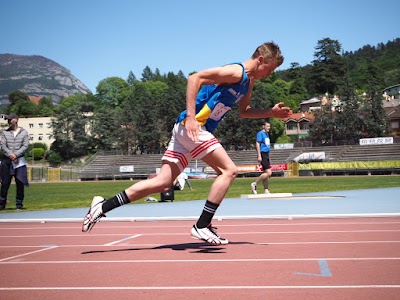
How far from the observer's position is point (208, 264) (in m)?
4.88

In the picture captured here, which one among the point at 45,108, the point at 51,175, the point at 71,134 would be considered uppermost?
the point at 45,108

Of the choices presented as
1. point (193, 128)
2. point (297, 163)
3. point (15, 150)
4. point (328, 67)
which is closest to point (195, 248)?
point (193, 128)

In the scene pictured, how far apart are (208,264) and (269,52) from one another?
2.64 metres

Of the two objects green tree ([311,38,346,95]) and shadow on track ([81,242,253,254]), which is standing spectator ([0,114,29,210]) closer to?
shadow on track ([81,242,253,254])

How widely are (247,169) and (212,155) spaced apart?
49.8 metres

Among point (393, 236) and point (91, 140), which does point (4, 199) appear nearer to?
point (393, 236)

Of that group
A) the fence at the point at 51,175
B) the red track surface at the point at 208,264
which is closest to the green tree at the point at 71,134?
the fence at the point at 51,175

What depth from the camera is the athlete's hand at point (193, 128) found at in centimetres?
572

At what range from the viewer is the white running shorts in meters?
5.91

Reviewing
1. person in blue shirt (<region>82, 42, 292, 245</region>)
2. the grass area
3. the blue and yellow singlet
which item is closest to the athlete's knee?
person in blue shirt (<region>82, 42, 292, 245</region>)

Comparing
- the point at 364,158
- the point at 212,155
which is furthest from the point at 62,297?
the point at 364,158

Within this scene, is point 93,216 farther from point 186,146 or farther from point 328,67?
point 328,67

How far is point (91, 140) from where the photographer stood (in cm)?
10588

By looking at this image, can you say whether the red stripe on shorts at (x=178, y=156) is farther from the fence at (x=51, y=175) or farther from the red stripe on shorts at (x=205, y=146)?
the fence at (x=51, y=175)
